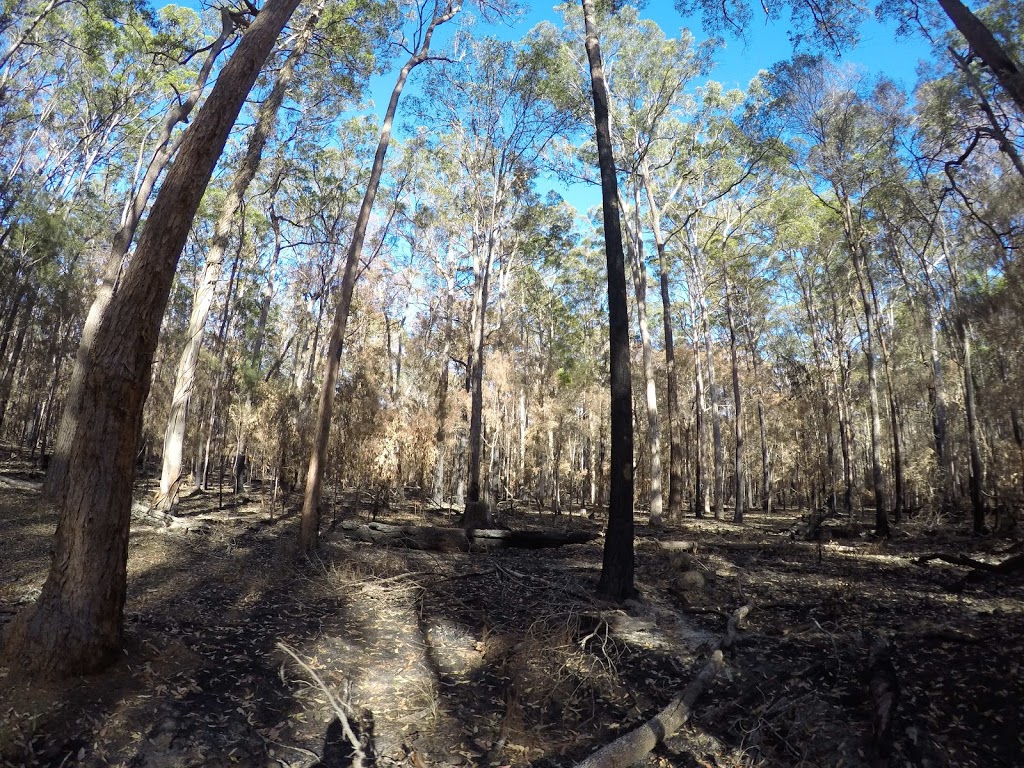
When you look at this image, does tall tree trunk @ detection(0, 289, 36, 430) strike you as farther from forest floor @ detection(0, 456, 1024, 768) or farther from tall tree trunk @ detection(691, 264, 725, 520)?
tall tree trunk @ detection(691, 264, 725, 520)

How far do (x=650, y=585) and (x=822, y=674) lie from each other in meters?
3.45

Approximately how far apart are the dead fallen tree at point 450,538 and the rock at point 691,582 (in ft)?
13.9

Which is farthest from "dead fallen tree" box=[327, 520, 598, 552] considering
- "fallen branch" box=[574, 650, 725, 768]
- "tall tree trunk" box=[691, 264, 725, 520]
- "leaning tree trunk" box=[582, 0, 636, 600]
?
"tall tree trunk" box=[691, 264, 725, 520]

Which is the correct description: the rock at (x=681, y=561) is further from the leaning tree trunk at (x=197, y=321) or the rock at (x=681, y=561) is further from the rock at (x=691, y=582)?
the leaning tree trunk at (x=197, y=321)

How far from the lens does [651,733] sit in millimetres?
3770

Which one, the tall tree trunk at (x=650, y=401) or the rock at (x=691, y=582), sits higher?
the tall tree trunk at (x=650, y=401)

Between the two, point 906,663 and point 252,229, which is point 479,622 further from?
point 252,229

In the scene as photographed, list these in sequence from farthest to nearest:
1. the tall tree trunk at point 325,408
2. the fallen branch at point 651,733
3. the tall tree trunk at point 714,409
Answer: the tall tree trunk at point 714,409 → the tall tree trunk at point 325,408 → the fallen branch at point 651,733

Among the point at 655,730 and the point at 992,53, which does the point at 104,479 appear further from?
the point at 992,53

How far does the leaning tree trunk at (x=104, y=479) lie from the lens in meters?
3.64

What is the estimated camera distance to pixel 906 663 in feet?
16.2

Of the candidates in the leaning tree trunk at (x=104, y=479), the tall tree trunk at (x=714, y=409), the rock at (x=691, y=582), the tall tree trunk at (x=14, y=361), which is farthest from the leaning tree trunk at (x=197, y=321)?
the tall tree trunk at (x=714, y=409)

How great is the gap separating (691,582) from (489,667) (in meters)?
4.02

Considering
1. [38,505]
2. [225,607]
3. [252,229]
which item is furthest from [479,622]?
[252,229]
